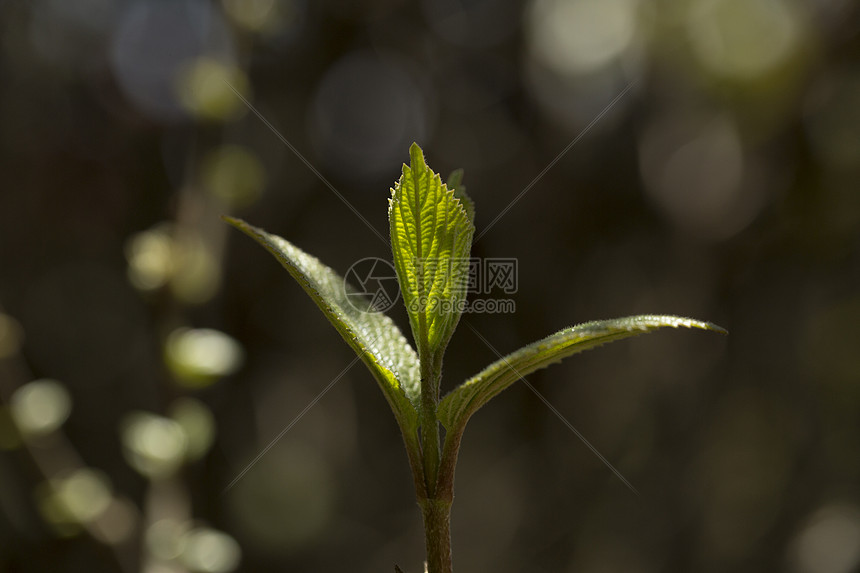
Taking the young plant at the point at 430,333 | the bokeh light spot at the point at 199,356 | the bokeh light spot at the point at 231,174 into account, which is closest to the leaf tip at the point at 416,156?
the young plant at the point at 430,333

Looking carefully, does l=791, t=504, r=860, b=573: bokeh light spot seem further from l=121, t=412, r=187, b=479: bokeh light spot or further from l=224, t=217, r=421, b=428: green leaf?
l=224, t=217, r=421, b=428: green leaf

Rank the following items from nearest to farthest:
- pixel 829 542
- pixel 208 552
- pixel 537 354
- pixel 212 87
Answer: pixel 537 354 → pixel 208 552 → pixel 212 87 → pixel 829 542

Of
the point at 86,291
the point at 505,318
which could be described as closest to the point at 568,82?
the point at 505,318

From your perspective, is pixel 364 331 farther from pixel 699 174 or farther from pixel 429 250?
pixel 699 174

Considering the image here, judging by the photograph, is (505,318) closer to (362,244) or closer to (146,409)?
(362,244)

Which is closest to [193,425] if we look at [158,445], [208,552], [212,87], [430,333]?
[158,445]
